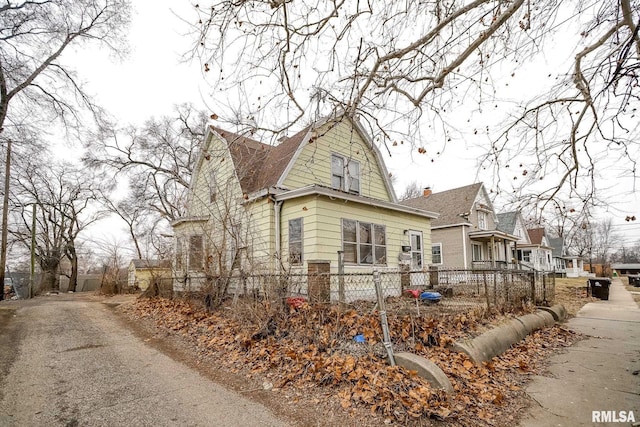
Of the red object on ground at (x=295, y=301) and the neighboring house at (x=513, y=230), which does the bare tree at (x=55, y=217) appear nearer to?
the red object on ground at (x=295, y=301)

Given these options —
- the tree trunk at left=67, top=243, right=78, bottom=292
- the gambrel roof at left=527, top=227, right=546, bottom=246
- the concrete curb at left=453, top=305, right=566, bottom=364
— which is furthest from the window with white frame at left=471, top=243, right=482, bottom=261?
the tree trunk at left=67, top=243, right=78, bottom=292

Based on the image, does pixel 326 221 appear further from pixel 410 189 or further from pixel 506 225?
pixel 410 189

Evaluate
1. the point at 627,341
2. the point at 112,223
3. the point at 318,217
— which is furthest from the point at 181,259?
the point at 112,223

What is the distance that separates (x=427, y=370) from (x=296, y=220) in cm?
680

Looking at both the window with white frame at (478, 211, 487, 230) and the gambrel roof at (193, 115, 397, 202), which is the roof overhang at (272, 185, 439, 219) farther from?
the window with white frame at (478, 211, 487, 230)

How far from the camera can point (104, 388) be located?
4.21 m

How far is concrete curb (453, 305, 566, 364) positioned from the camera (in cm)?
466

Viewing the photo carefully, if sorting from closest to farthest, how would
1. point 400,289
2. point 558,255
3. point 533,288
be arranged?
point 400,289 → point 533,288 → point 558,255

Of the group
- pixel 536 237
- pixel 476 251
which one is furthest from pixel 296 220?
pixel 536 237

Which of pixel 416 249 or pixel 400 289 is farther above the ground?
pixel 416 249

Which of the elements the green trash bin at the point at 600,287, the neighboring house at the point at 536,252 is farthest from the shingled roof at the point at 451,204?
the neighboring house at the point at 536,252

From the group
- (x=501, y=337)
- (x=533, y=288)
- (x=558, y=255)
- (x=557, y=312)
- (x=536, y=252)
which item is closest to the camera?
(x=501, y=337)

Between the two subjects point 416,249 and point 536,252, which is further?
point 536,252

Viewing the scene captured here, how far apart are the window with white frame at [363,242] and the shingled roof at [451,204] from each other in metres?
10.4
